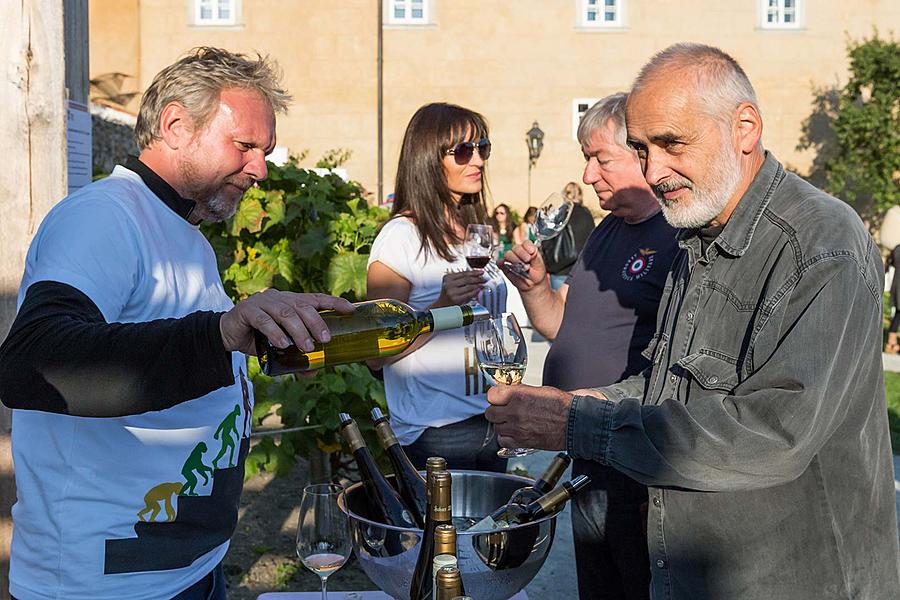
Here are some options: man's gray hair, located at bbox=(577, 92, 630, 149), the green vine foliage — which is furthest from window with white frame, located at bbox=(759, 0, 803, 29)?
man's gray hair, located at bbox=(577, 92, 630, 149)

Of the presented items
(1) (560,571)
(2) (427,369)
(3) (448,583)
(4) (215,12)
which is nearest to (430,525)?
(3) (448,583)

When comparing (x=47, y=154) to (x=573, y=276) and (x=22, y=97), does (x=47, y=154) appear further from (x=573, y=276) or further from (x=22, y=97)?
(x=573, y=276)

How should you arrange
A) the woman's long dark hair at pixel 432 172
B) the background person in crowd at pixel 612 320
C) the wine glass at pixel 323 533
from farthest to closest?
the woman's long dark hair at pixel 432 172 → the background person in crowd at pixel 612 320 → the wine glass at pixel 323 533

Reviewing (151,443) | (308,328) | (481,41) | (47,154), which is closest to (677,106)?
(308,328)

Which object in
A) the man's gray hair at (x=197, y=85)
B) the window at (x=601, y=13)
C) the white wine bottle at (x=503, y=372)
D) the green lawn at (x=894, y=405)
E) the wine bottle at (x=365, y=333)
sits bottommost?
the green lawn at (x=894, y=405)

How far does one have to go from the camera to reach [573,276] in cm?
349

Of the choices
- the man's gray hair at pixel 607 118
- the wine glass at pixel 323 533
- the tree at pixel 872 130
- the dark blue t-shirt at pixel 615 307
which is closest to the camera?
the wine glass at pixel 323 533

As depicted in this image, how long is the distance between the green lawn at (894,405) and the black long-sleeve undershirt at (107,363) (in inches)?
229

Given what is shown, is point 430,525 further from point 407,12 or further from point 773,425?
point 407,12

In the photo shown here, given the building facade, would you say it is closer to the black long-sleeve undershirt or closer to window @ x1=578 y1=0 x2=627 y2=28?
window @ x1=578 y1=0 x2=627 y2=28

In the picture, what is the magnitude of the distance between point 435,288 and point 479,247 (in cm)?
25

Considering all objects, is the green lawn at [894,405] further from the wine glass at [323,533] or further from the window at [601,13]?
the window at [601,13]

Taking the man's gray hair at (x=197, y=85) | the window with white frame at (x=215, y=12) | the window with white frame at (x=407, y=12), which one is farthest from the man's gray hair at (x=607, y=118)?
the window with white frame at (x=215, y=12)

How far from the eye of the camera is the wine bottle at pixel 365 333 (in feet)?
5.90
